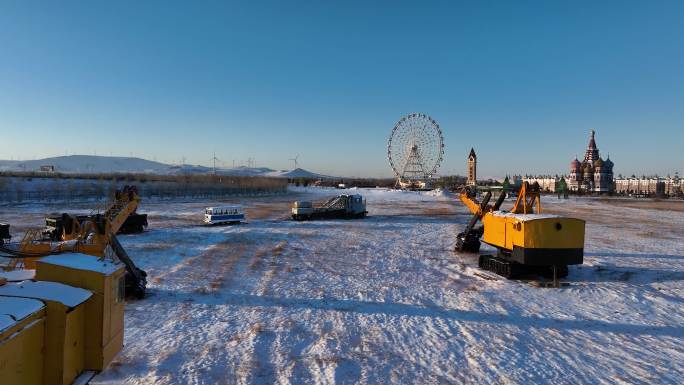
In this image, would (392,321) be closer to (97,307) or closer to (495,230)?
(97,307)

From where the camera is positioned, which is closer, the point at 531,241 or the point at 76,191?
the point at 531,241

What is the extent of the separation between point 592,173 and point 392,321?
13900 centimetres

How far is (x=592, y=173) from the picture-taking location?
127688 mm

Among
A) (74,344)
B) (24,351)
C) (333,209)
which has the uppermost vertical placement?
(24,351)

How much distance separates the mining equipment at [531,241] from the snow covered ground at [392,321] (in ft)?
2.28

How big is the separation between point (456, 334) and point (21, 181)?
2996 inches

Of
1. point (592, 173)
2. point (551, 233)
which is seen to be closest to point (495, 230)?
point (551, 233)

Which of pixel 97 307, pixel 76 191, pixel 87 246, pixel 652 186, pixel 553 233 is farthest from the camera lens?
pixel 652 186

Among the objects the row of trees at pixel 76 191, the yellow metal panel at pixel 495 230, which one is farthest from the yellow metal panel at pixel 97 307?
the row of trees at pixel 76 191

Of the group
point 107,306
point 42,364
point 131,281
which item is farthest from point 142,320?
point 42,364

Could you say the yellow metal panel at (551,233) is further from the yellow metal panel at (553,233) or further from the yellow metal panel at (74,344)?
the yellow metal panel at (74,344)

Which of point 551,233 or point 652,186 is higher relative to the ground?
point 652,186

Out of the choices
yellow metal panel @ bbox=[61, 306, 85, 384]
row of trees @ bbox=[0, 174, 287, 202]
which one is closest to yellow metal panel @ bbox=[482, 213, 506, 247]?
yellow metal panel @ bbox=[61, 306, 85, 384]

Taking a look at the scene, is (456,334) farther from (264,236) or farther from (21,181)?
(21,181)
